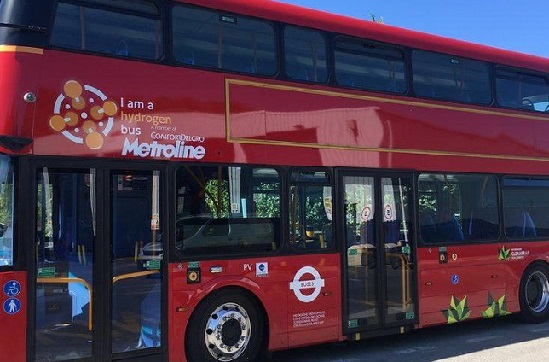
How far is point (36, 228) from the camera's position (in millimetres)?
4930

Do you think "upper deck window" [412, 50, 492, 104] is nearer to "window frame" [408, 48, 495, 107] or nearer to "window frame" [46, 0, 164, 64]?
"window frame" [408, 48, 495, 107]

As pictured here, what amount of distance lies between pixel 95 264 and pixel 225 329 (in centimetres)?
160

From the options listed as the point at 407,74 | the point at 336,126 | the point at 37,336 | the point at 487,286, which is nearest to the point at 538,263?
the point at 487,286

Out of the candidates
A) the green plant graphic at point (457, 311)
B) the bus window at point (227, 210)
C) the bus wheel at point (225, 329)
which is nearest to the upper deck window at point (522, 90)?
the green plant graphic at point (457, 311)

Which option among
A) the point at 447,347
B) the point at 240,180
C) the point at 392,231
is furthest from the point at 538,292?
the point at 240,180

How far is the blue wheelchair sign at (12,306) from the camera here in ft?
15.5

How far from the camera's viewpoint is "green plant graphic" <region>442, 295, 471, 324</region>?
25.0 ft

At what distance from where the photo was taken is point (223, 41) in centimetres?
607

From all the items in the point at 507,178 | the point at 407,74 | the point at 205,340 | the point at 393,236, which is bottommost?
the point at 205,340

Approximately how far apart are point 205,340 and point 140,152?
6.84ft

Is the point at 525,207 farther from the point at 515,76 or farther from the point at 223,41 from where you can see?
the point at 223,41

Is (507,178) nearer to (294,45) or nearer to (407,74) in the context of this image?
(407,74)

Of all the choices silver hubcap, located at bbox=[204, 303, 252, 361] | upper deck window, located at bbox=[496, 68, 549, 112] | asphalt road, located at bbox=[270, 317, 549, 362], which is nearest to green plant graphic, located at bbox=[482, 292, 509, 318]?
asphalt road, located at bbox=[270, 317, 549, 362]

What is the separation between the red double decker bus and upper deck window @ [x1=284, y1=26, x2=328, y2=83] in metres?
0.02
